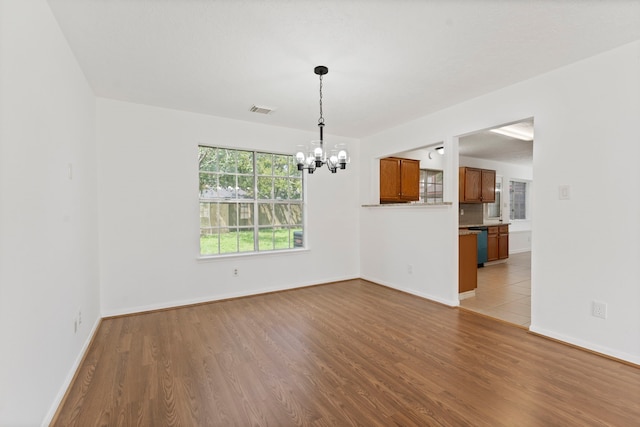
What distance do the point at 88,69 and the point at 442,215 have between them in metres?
4.24

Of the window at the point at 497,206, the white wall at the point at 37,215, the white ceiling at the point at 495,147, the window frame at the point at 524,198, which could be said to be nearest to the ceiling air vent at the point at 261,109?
the white wall at the point at 37,215

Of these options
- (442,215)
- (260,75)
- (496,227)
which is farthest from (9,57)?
(496,227)

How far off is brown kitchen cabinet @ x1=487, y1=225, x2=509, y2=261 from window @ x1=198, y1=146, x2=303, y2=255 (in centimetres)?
459

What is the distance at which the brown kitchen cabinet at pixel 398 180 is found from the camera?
17.5 ft

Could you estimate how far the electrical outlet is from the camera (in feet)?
8.46

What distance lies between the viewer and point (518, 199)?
873 cm

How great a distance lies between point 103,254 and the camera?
11.7 feet

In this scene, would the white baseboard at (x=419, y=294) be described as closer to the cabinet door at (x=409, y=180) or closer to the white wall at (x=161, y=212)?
the white wall at (x=161, y=212)

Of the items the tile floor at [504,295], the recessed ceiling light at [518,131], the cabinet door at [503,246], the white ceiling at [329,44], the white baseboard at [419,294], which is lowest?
the tile floor at [504,295]

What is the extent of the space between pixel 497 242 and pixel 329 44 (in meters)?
6.51

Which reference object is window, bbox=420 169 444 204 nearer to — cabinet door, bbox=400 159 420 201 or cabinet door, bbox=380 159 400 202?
cabinet door, bbox=400 159 420 201

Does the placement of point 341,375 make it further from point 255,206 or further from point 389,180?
point 389,180

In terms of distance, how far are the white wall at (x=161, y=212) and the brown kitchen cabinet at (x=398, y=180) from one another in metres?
1.55

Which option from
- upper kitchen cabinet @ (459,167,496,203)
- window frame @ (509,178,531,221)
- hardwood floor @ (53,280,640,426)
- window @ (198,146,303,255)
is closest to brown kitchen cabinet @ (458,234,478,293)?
hardwood floor @ (53,280,640,426)
